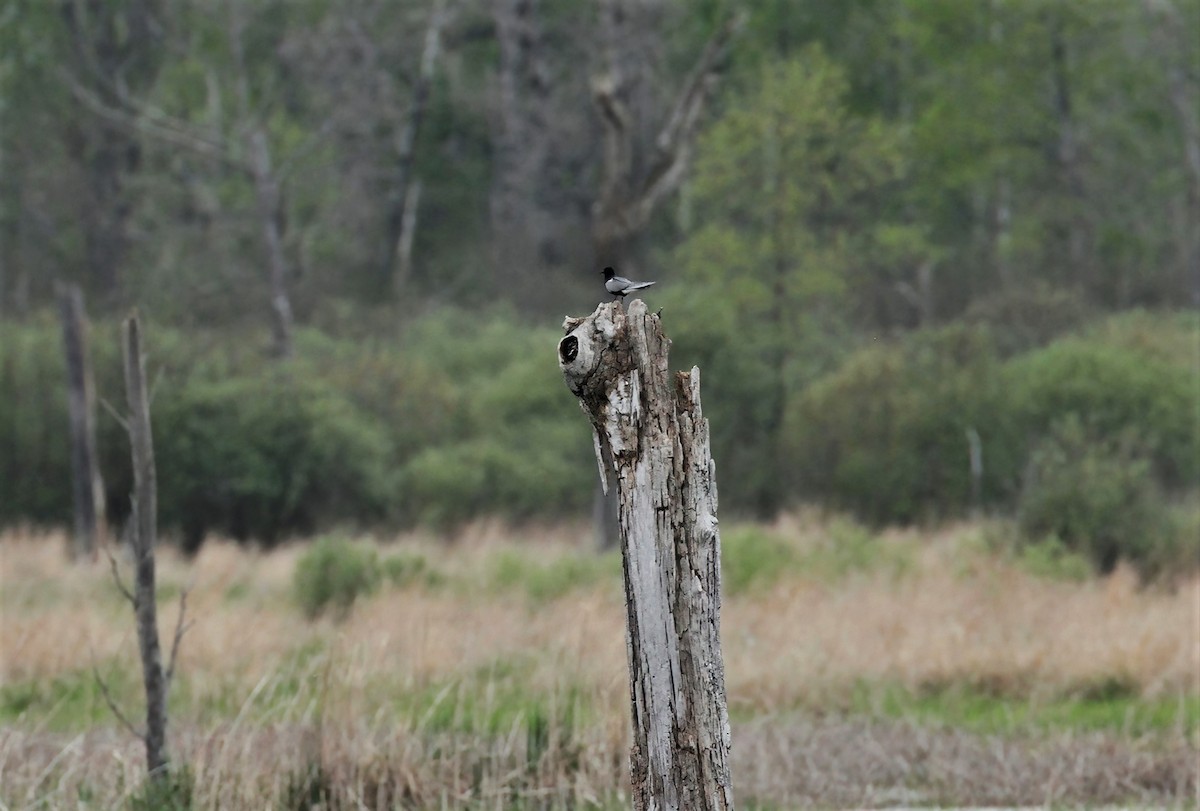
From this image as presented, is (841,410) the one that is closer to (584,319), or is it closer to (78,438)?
(78,438)

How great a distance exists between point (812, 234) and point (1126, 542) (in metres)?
9.55

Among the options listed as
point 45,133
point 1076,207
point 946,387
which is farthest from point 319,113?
point 946,387

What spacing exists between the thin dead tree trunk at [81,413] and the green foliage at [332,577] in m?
4.06

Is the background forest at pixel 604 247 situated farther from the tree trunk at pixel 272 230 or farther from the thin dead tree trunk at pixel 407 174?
the thin dead tree trunk at pixel 407 174

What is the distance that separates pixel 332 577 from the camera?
16.8 meters

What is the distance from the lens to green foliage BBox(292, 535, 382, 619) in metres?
16.5

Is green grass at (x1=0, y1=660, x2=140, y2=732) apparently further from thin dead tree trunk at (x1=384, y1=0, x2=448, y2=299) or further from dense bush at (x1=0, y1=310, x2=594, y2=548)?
thin dead tree trunk at (x1=384, y1=0, x2=448, y2=299)

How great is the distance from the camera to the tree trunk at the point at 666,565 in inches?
210

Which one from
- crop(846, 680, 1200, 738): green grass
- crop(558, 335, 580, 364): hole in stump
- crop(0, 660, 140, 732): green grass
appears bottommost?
crop(846, 680, 1200, 738): green grass

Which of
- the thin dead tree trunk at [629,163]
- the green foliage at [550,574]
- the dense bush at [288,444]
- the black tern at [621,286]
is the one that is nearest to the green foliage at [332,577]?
the green foliage at [550,574]

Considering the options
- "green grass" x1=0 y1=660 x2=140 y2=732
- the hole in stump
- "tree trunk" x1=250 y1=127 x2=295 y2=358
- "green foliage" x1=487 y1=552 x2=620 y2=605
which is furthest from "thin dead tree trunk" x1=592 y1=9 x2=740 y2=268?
the hole in stump

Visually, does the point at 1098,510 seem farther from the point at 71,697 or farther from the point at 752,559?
the point at 71,697

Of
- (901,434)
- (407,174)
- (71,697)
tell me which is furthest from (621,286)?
(407,174)

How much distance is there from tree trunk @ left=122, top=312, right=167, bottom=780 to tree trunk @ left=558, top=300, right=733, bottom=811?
129 inches
